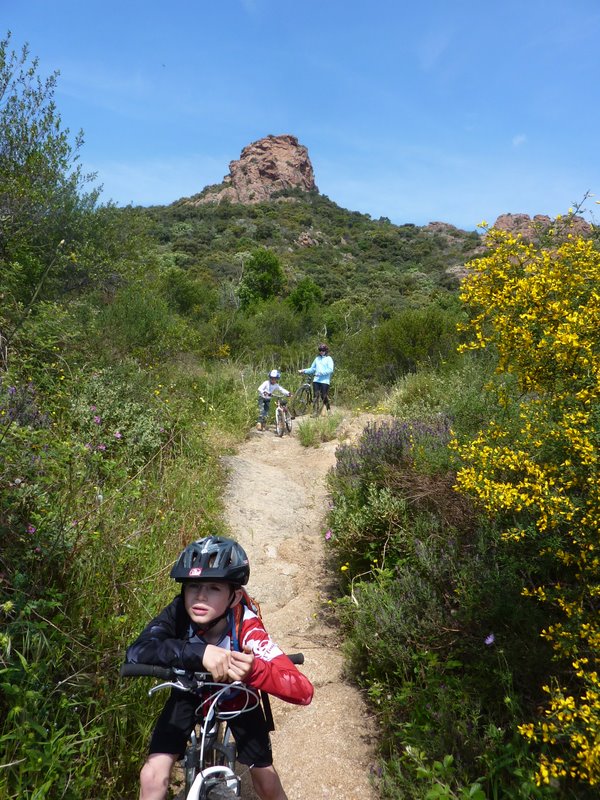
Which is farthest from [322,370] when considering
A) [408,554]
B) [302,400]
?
[408,554]

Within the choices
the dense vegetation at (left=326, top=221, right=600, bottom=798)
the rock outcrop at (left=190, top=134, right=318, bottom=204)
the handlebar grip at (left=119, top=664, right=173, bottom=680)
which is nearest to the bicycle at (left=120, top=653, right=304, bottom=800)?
the handlebar grip at (left=119, top=664, right=173, bottom=680)

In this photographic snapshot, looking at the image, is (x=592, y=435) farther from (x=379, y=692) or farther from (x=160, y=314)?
(x=160, y=314)

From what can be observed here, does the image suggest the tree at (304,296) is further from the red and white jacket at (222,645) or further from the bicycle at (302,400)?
the red and white jacket at (222,645)

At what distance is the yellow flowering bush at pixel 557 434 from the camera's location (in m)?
2.35

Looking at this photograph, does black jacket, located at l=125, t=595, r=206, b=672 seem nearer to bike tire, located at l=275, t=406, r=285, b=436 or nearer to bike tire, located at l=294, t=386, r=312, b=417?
bike tire, located at l=275, t=406, r=285, b=436

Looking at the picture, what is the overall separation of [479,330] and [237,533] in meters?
3.84

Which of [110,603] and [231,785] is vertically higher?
[231,785]

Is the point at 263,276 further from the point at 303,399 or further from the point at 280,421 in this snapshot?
the point at 280,421

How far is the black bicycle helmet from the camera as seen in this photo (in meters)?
2.11

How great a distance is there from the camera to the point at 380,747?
9.97 feet

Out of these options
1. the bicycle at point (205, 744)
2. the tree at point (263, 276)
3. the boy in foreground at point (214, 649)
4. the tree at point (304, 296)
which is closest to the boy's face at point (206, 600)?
the boy in foreground at point (214, 649)

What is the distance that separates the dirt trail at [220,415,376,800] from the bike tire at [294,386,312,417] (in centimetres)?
296

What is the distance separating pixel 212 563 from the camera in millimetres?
2150

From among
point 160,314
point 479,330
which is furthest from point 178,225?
point 479,330
